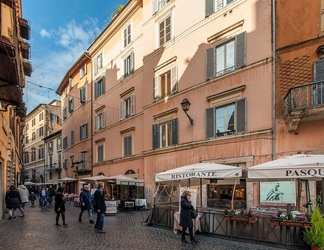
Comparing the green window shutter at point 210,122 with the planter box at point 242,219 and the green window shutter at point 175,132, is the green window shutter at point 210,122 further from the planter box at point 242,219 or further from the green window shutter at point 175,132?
A: the planter box at point 242,219

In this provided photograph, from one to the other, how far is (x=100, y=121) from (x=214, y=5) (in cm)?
1645

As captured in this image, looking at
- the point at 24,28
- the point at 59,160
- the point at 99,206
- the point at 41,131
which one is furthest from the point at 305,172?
the point at 41,131

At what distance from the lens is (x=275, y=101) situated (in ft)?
40.6

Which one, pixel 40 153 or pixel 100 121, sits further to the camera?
pixel 40 153

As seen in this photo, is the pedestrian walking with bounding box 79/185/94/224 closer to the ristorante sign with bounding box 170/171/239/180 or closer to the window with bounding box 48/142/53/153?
the ristorante sign with bounding box 170/171/239/180

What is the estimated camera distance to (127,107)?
944 inches

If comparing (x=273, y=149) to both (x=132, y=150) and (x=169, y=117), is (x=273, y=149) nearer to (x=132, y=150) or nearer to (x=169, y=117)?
(x=169, y=117)

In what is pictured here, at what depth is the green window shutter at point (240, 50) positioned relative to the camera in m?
13.7

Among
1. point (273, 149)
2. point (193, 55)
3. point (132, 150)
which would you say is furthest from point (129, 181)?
point (273, 149)

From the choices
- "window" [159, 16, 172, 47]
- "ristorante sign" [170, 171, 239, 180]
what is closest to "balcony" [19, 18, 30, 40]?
"window" [159, 16, 172, 47]

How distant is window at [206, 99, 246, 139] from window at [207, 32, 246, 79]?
1777mm

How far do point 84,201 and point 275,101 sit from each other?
9091 mm

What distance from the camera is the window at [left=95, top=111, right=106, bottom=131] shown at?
89.8ft

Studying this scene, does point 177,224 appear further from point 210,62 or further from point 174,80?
point 174,80
